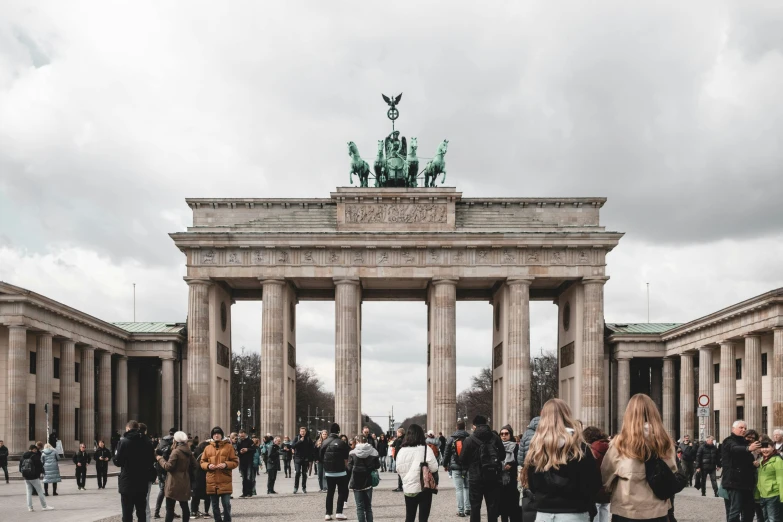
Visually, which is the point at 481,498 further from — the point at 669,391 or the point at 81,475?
the point at 669,391

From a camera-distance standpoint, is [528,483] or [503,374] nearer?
[528,483]

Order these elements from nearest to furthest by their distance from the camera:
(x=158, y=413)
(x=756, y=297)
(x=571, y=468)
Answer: (x=571, y=468)
(x=756, y=297)
(x=158, y=413)

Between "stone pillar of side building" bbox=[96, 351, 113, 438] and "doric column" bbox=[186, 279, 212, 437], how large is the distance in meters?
6.36

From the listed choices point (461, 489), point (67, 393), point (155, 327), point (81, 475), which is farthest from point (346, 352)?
point (461, 489)

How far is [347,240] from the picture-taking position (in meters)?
69.3

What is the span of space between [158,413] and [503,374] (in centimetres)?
2690

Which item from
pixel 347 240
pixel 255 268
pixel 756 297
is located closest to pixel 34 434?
pixel 255 268

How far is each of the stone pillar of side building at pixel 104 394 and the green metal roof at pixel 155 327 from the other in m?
4.72

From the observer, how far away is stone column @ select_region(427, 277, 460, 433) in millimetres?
68875

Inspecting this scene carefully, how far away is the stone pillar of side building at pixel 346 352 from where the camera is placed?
69.1 meters

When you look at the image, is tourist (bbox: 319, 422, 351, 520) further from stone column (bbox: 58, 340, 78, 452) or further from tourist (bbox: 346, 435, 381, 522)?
stone column (bbox: 58, 340, 78, 452)

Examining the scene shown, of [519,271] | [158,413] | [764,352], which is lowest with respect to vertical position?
[158,413]

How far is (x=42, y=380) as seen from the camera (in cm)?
5872

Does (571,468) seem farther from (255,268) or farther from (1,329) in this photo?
(255,268)
